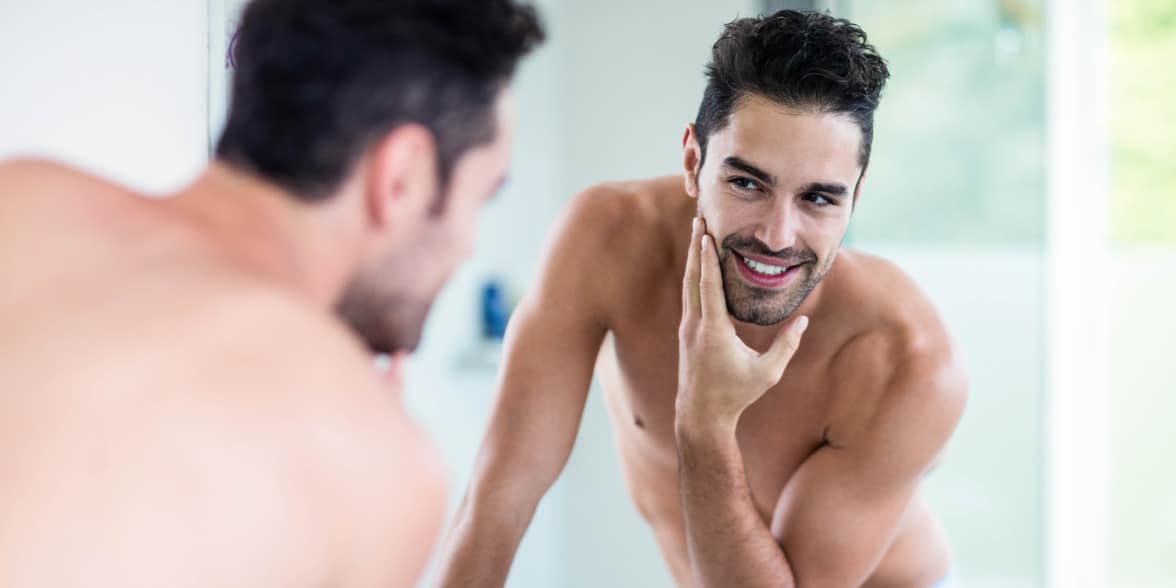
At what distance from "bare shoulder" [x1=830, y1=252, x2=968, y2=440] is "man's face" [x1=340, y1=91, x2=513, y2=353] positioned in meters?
0.70

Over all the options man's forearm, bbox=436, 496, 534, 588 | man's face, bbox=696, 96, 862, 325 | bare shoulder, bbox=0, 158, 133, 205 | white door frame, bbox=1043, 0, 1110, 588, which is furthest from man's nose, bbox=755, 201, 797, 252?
white door frame, bbox=1043, 0, 1110, 588

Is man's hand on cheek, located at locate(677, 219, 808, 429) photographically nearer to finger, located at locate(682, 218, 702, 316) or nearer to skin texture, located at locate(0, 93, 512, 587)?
finger, located at locate(682, 218, 702, 316)

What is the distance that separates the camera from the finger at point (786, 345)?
3.71 ft

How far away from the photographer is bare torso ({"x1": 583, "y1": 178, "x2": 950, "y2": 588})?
1.30 meters

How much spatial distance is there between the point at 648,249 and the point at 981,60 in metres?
1.37

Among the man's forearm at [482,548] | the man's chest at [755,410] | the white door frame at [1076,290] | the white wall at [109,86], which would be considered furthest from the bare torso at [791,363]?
the white door frame at [1076,290]

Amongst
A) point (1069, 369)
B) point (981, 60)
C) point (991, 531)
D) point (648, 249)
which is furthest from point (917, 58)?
point (648, 249)

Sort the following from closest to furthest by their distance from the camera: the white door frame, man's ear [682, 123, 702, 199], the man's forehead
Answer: the man's forehead < man's ear [682, 123, 702, 199] < the white door frame

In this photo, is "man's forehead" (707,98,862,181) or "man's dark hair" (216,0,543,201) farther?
"man's forehead" (707,98,862,181)

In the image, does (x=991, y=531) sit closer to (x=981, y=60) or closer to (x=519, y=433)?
(x=981, y=60)

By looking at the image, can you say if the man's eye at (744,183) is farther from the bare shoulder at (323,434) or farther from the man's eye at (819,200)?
the bare shoulder at (323,434)

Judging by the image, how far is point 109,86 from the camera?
105 centimetres

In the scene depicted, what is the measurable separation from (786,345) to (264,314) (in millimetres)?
698

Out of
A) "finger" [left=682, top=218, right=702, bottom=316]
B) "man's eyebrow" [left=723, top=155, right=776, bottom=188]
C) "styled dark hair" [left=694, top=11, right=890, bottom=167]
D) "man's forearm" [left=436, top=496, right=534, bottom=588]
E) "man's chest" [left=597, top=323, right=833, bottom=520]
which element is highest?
"styled dark hair" [left=694, top=11, right=890, bottom=167]
